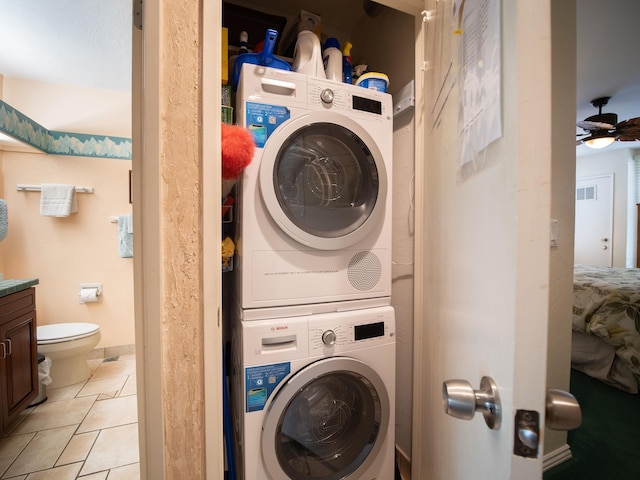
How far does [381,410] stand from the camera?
1017 mm

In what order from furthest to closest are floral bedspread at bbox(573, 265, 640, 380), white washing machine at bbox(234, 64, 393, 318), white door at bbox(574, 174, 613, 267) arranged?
white door at bbox(574, 174, 613, 267)
floral bedspread at bbox(573, 265, 640, 380)
white washing machine at bbox(234, 64, 393, 318)

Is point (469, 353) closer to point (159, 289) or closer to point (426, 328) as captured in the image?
point (426, 328)

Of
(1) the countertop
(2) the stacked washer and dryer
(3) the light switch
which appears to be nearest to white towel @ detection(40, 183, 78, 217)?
(1) the countertop

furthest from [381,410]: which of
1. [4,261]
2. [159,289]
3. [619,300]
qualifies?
[4,261]

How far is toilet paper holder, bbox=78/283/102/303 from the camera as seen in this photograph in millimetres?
2334

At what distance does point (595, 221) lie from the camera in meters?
4.58

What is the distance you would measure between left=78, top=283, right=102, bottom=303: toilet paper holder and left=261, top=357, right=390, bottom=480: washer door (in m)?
2.35

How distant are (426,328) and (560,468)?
1119 mm

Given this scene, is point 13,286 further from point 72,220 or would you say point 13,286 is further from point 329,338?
point 329,338

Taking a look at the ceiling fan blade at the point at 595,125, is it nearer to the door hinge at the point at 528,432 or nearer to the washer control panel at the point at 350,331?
the washer control panel at the point at 350,331

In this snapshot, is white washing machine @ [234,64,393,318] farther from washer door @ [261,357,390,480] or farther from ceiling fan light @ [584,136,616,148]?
ceiling fan light @ [584,136,616,148]

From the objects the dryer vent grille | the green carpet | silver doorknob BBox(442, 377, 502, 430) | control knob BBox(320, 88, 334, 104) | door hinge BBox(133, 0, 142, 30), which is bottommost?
the green carpet

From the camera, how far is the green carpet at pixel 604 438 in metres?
1.25

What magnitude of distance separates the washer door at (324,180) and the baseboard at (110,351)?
255 cm
